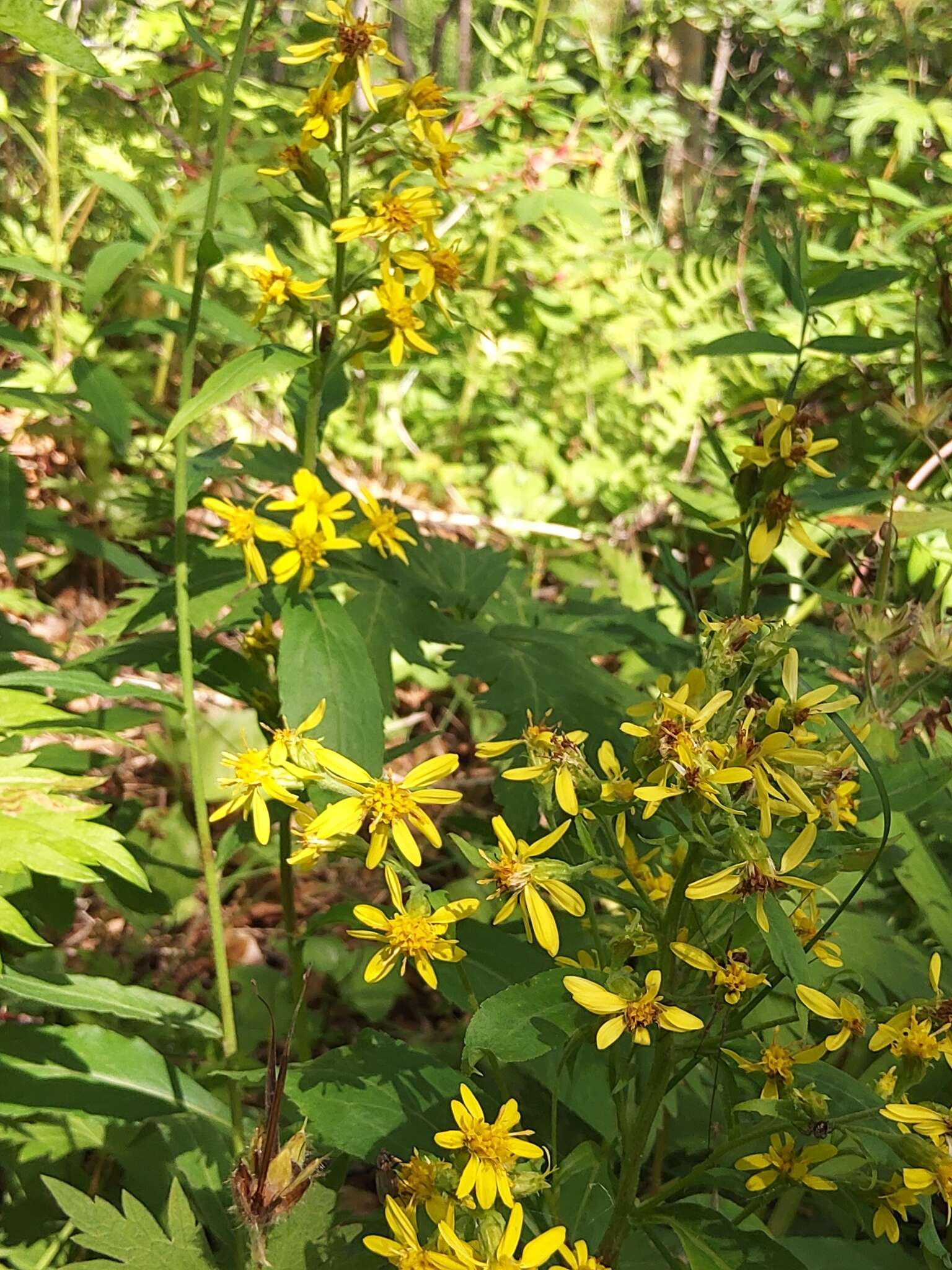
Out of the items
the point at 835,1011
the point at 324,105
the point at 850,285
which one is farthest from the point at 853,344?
the point at 835,1011

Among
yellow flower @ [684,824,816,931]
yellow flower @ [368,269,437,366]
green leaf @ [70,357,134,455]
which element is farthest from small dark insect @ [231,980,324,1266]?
green leaf @ [70,357,134,455]

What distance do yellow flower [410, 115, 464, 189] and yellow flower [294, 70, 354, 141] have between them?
0.09 metres

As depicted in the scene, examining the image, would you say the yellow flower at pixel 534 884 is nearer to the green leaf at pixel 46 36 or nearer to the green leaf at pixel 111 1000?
the green leaf at pixel 111 1000

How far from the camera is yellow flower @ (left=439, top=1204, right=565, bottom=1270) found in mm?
595

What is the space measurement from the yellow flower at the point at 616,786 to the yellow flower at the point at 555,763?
0.02 m

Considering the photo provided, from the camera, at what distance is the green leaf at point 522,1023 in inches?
24.6

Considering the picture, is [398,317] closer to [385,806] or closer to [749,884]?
[385,806]

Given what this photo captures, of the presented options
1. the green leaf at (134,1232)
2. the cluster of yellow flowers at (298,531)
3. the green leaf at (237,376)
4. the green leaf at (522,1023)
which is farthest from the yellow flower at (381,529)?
the green leaf at (134,1232)

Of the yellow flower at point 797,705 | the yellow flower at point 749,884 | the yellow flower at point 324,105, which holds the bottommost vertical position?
the yellow flower at point 749,884

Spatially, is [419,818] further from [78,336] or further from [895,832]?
[78,336]

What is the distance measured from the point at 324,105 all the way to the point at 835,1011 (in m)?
0.93

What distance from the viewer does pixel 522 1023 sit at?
65cm

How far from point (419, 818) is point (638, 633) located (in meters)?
0.75

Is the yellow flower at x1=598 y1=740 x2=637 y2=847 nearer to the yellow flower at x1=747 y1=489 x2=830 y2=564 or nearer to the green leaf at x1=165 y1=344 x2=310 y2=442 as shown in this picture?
the yellow flower at x1=747 y1=489 x2=830 y2=564
